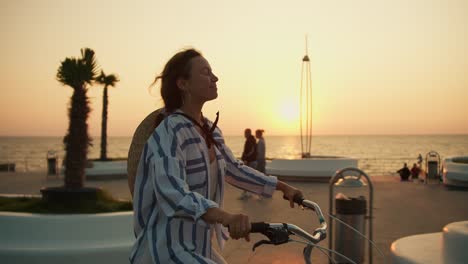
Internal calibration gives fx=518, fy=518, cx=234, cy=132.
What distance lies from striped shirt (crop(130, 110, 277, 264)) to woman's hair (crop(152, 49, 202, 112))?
16 cm

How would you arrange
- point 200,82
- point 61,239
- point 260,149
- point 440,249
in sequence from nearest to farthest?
1. point 200,82
2. point 440,249
3. point 61,239
4. point 260,149

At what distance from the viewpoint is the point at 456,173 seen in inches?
588

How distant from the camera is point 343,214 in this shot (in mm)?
5812

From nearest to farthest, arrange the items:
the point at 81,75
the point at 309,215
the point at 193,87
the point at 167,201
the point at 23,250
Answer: the point at 167,201 < the point at 193,87 < the point at 23,250 < the point at 81,75 < the point at 309,215

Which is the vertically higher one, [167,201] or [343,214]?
[167,201]

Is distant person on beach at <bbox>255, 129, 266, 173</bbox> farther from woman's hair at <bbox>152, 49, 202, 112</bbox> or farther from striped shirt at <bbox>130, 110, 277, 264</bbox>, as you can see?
striped shirt at <bbox>130, 110, 277, 264</bbox>

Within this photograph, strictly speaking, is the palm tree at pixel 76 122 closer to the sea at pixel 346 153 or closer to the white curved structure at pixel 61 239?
the white curved structure at pixel 61 239

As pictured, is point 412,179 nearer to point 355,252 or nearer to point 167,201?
point 355,252

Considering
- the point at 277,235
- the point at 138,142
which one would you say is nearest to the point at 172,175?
the point at 277,235

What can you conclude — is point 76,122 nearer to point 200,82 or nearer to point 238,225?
point 200,82

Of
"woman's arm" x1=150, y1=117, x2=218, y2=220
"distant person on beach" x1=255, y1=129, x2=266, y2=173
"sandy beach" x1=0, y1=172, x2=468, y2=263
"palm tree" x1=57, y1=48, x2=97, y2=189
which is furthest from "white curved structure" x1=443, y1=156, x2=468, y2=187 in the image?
"woman's arm" x1=150, y1=117, x2=218, y2=220

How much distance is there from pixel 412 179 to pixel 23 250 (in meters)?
16.1

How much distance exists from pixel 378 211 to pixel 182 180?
9105mm

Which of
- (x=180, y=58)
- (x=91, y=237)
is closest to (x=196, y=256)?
(x=180, y=58)
